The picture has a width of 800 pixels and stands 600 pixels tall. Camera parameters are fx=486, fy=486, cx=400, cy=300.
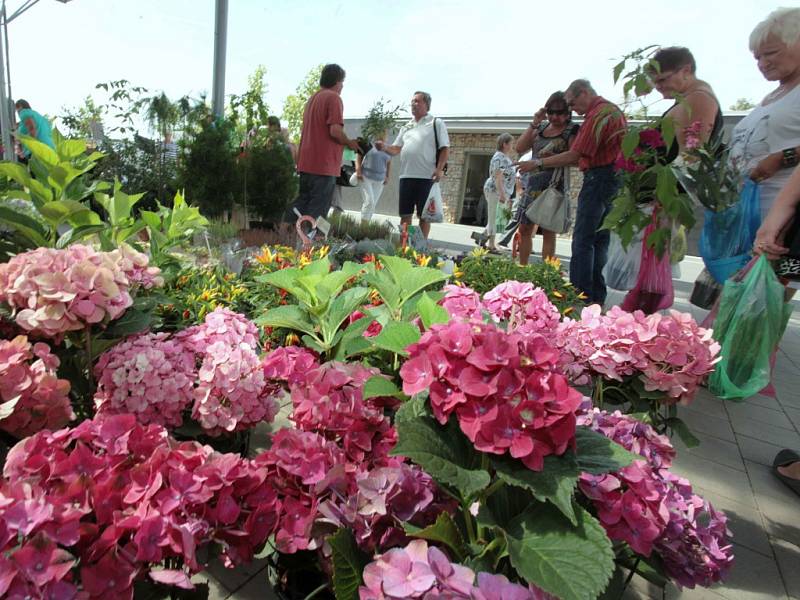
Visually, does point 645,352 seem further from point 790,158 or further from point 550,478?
point 790,158

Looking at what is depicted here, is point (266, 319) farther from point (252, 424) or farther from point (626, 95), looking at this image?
point (626, 95)

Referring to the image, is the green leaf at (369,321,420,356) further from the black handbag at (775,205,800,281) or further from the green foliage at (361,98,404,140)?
the green foliage at (361,98,404,140)

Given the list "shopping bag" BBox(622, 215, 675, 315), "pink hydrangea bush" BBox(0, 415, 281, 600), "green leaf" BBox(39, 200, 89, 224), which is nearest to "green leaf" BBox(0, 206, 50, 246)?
"green leaf" BBox(39, 200, 89, 224)

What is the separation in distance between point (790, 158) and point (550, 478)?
251 cm

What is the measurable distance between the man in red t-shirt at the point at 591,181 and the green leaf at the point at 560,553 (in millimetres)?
3377

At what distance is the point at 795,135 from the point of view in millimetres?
2311

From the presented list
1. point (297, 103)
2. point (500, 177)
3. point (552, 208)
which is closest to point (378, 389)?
point (552, 208)

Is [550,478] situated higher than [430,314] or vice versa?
[430,314]

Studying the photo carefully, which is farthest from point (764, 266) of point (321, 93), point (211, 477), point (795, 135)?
point (321, 93)

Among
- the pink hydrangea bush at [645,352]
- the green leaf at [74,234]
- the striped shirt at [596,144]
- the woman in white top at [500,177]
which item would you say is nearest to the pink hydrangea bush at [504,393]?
the pink hydrangea bush at [645,352]

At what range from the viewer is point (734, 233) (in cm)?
251

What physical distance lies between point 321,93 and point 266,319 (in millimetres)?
3957

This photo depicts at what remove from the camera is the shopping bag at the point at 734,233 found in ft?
8.16

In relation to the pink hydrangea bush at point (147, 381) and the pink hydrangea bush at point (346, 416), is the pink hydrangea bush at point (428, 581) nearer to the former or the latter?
the pink hydrangea bush at point (346, 416)
